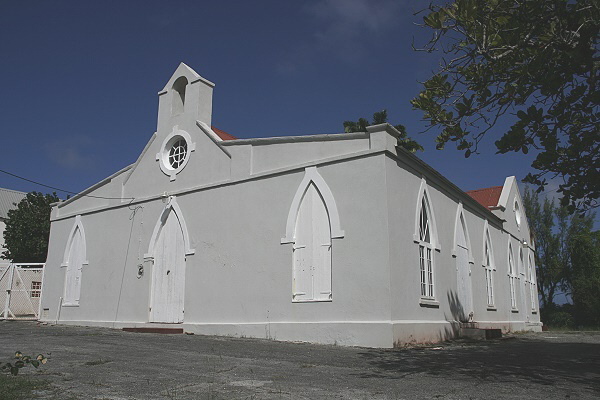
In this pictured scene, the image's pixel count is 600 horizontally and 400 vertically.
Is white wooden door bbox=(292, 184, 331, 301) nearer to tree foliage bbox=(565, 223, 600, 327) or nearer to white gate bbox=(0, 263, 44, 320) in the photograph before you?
white gate bbox=(0, 263, 44, 320)

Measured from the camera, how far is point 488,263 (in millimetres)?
20812

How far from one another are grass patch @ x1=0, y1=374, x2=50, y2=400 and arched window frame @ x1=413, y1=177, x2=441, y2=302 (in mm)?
9128

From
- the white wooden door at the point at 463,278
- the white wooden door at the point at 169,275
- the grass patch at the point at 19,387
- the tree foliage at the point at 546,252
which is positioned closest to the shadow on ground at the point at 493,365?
the grass patch at the point at 19,387

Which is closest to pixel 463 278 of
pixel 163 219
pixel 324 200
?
pixel 324 200

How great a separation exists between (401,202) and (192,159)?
22.6 ft

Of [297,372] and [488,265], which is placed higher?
[488,265]

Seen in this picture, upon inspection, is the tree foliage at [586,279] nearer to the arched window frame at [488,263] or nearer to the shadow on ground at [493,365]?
the arched window frame at [488,263]

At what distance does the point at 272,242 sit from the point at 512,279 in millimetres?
14688

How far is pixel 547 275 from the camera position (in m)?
44.4

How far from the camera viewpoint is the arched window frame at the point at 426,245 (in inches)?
538

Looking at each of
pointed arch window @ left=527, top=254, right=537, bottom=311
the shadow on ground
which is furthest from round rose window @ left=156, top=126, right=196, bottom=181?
pointed arch window @ left=527, top=254, right=537, bottom=311

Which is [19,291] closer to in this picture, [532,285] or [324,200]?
[324,200]

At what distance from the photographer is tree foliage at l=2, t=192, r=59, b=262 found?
29406 millimetres

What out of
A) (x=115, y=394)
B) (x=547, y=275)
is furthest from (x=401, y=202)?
(x=547, y=275)
